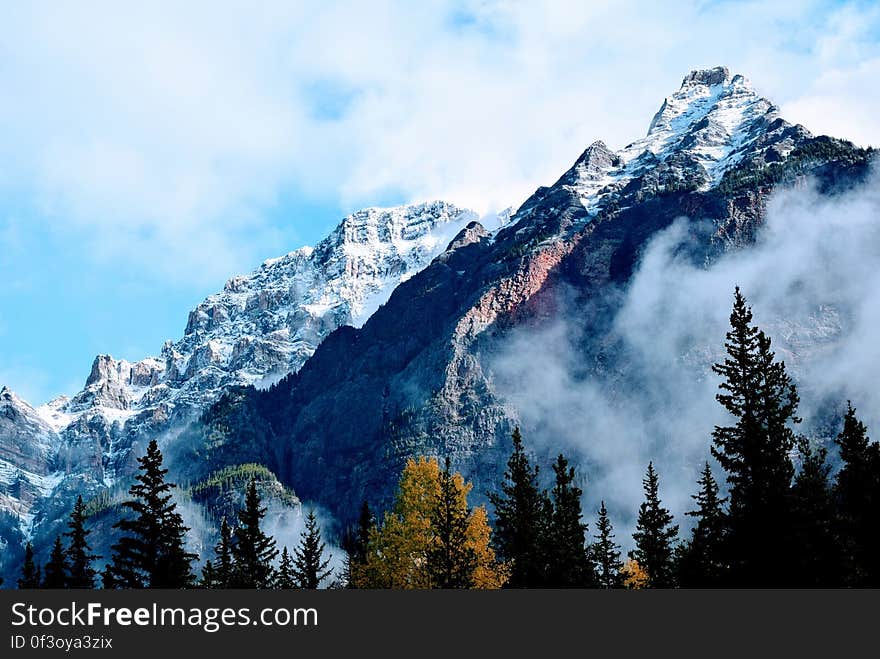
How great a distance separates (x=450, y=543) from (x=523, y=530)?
724cm

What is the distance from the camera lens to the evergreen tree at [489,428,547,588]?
5578cm

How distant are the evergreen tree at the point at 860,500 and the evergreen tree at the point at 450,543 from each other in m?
20.0

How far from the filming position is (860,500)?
58.2 metres

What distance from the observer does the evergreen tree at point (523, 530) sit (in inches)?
2196

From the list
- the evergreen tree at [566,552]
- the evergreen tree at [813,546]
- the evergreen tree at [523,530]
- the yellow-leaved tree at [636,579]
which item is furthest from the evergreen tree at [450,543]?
the yellow-leaved tree at [636,579]

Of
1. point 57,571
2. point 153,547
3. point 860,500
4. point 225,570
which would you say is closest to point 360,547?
point 225,570

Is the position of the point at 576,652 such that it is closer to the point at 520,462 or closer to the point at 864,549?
the point at 864,549

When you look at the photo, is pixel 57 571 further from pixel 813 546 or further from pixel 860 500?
pixel 813 546

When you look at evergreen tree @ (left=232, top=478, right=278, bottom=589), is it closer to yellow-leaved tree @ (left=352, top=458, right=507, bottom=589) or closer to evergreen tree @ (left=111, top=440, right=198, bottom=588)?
yellow-leaved tree @ (left=352, top=458, right=507, bottom=589)

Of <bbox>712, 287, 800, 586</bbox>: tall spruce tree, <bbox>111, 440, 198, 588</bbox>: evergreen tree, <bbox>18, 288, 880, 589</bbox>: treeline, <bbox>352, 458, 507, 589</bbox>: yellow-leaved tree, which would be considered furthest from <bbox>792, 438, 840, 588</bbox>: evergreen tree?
<bbox>111, 440, 198, 588</bbox>: evergreen tree

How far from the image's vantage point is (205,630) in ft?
100

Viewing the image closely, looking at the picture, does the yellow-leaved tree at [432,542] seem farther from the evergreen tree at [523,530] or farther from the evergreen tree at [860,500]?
the evergreen tree at [860,500]

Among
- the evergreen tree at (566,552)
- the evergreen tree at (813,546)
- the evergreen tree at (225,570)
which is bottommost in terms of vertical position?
the evergreen tree at (813,546)

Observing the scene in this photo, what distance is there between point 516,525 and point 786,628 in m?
32.2
